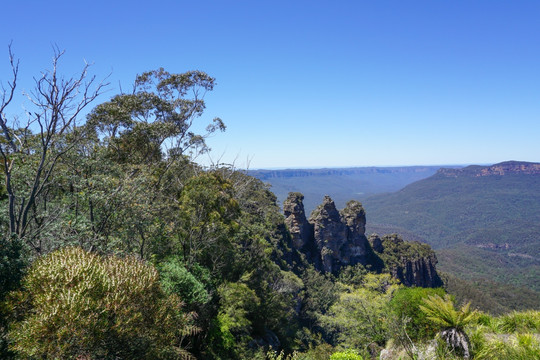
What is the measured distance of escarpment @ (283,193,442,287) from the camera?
5706 cm

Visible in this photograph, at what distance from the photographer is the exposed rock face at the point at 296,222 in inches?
2197

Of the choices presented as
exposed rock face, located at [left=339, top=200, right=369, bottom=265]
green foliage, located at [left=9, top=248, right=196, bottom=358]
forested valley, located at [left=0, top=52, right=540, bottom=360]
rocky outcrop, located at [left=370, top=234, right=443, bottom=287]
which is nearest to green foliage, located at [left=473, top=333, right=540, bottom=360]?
forested valley, located at [left=0, top=52, right=540, bottom=360]

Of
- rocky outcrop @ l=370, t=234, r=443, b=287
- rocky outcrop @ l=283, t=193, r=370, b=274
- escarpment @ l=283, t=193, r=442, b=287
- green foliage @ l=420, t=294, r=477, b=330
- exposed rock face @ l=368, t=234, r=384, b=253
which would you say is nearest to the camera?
green foliage @ l=420, t=294, r=477, b=330

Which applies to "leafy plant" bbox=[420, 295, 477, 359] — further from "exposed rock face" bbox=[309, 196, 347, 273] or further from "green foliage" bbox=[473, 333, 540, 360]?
"exposed rock face" bbox=[309, 196, 347, 273]

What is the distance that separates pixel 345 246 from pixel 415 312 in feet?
165

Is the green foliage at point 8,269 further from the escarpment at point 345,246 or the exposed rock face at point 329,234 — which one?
the exposed rock face at point 329,234

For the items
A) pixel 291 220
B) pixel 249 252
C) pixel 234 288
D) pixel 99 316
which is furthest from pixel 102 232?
pixel 291 220

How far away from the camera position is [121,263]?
7.62 m

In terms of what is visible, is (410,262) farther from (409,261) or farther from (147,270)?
(147,270)

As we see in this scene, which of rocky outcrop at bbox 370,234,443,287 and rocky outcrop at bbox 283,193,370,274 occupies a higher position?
rocky outcrop at bbox 283,193,370,274

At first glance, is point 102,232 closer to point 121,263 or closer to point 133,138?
point 121,263

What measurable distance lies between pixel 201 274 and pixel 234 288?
2.84m

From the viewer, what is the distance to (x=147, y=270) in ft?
25.3

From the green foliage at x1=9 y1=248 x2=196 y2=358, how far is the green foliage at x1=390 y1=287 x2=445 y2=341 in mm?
9809
